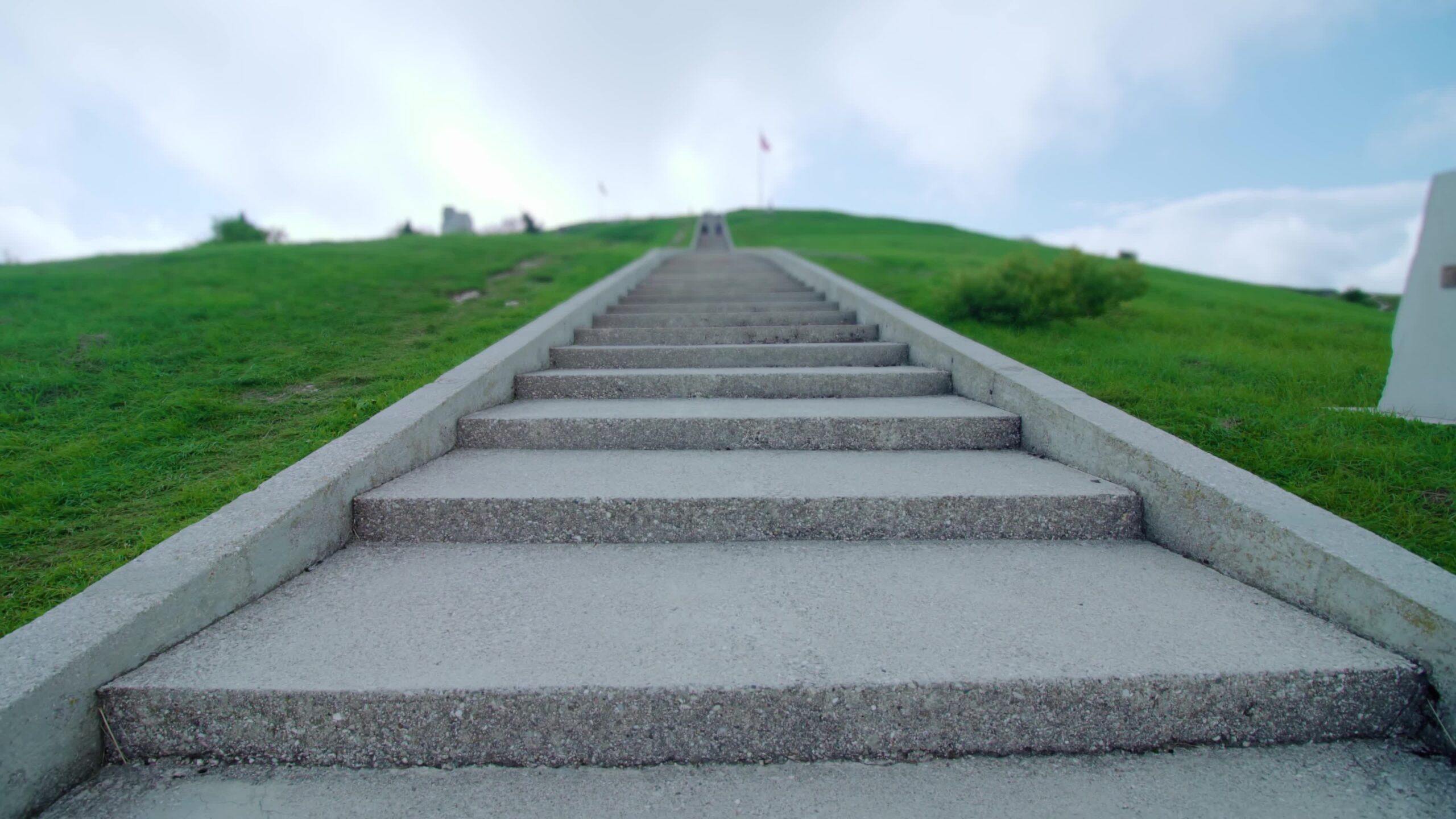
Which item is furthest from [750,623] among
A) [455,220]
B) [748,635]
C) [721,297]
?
[455,220]

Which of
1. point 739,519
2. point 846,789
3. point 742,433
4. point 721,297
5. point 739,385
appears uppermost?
point 721,297

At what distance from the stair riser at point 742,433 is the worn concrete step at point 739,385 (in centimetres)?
78

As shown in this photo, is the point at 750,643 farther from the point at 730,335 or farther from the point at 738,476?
the point at 730,335

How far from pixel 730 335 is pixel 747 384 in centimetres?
144

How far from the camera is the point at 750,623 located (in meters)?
1.99

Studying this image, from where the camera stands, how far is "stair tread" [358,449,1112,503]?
8.65ft

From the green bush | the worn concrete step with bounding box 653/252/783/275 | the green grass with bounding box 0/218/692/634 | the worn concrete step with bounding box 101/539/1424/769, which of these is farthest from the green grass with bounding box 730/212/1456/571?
the green grass with bounding box 0/218/692/634

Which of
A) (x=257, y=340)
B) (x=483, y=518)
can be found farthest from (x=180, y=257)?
(x=483, y=518)

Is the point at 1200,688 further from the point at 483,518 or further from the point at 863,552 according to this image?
the point at 483,518

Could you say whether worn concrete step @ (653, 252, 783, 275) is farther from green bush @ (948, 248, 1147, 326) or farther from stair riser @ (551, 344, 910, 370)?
stair riser @ (551, 344, 910, 370)

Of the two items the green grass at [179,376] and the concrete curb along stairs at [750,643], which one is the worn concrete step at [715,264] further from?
the concrete curb along stairs at [750,643]

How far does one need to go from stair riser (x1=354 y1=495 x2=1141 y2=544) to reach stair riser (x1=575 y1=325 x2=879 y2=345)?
2997 millimetres

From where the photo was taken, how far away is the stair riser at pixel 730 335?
18.0 ft

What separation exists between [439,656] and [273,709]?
406 mm
